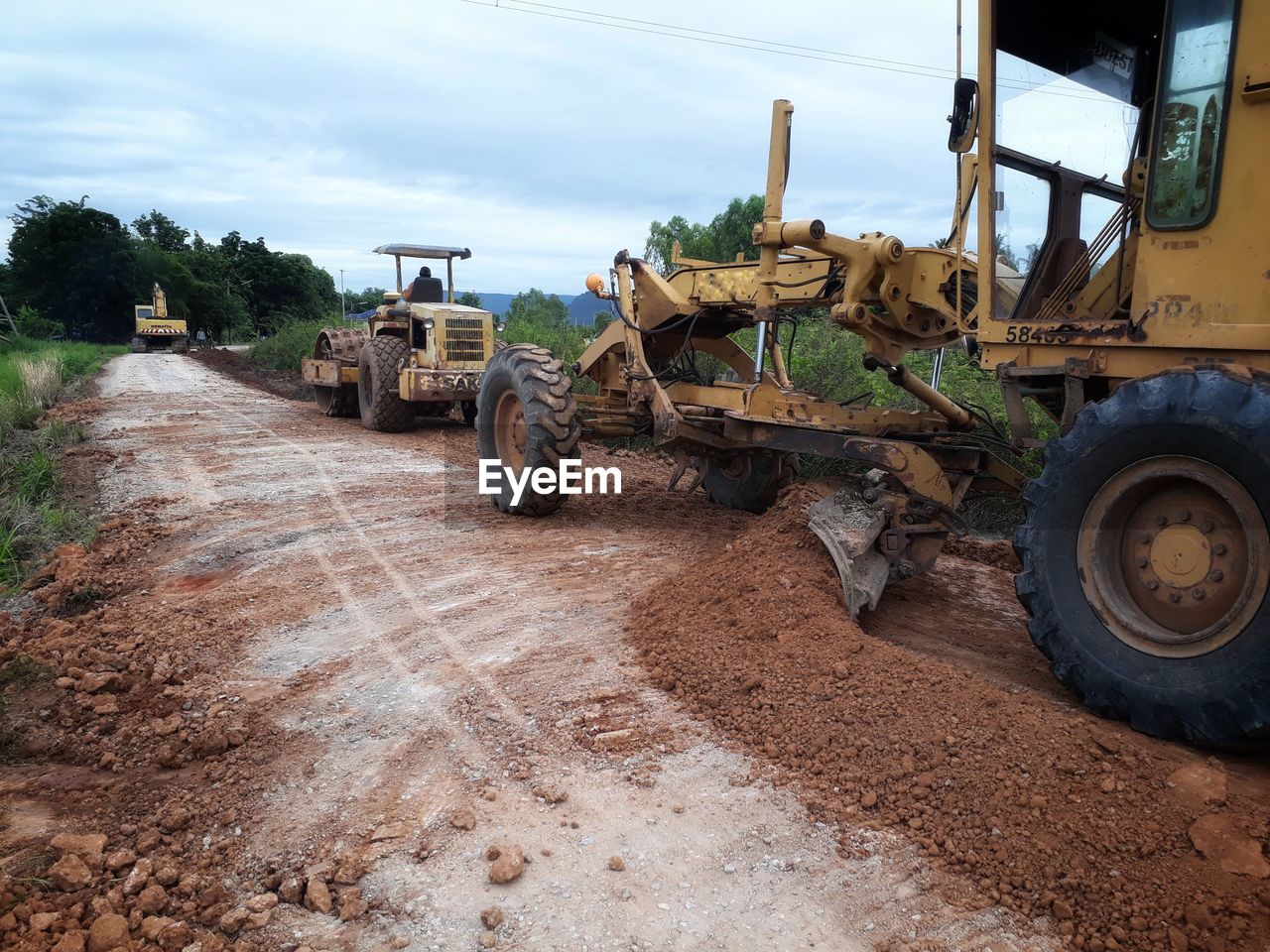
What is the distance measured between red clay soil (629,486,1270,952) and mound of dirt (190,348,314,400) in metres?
18.0

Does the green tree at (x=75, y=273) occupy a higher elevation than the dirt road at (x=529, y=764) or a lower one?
higher

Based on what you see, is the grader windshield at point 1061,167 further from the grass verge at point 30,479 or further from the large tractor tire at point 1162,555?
the grass verge at point 30,479

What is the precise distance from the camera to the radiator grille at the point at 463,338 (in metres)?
12.9

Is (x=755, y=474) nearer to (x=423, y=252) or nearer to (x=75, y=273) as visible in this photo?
(x=423, y=252)

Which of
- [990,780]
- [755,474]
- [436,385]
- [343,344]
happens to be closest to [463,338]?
[436,385]

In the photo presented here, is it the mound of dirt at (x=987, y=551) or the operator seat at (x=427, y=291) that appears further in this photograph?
the operator seat at (x=427, y=291)

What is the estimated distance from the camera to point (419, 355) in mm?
12945

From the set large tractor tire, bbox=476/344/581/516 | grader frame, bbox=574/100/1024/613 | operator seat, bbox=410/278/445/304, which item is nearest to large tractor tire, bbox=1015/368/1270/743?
grader frame, bbox=574/100/1024/613

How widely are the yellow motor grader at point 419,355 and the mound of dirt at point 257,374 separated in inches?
281

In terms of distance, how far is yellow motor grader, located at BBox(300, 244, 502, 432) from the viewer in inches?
485

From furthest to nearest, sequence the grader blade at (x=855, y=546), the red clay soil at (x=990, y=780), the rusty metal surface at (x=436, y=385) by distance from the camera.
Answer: the rusty metal surface at (x=436, y=385) < the grader blade at (x=855, y=546) < the red clay soil at (x=990, y=780)

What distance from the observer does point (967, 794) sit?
116 inches

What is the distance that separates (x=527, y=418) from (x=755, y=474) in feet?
6.48

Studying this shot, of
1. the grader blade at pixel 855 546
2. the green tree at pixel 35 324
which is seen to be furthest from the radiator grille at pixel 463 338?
the green tree at pixel 35 324
